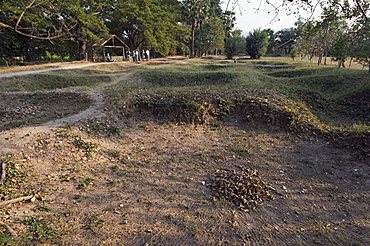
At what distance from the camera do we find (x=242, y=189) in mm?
4262

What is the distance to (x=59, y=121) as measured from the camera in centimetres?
639

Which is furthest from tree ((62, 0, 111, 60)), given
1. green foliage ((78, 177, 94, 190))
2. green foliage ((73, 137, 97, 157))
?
green foliage ((78, 177, 94, 190))

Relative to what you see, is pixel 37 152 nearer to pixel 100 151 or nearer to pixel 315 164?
pixel 100 151

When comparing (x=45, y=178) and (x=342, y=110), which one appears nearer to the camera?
(x=45, y=178)

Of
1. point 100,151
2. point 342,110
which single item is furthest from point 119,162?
point 342,110

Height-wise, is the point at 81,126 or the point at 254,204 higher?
the point at 81,126

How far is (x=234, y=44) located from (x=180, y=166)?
3970 cm

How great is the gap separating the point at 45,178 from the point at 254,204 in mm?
3451

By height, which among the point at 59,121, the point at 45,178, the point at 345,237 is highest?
the point at 59,121

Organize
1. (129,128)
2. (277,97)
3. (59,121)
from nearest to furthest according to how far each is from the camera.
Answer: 1. (59,121)
2. (129,128)
3. (277,97)

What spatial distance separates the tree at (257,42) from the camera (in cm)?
3857

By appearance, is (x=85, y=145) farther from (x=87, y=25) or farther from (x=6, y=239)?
(x=87, y=25)

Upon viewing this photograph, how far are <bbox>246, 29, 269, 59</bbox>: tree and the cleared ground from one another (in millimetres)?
30958

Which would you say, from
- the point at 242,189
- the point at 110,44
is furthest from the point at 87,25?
the point at 242,189
